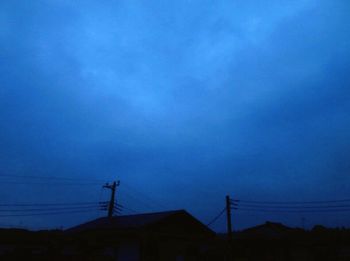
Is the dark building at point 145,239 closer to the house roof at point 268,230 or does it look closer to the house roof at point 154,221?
the house roof at point 154,221

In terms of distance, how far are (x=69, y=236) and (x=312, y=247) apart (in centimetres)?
2205

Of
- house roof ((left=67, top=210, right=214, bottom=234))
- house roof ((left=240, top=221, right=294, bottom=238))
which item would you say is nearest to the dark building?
house roof ((left=67, top=210, right=214, bottom=234))

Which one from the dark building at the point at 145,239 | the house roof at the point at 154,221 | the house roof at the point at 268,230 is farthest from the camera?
the house roof at the point at 268,230

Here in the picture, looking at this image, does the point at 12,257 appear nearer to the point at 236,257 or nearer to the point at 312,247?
the point at 236,257

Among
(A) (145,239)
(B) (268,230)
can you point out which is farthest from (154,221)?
(B) (268,230)

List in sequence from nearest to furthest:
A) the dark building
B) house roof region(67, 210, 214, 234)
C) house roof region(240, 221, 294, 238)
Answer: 1. the dark building
2. house roof region(67, 210, 214, 234)
3. house roof region(240, 221, 294, 238)

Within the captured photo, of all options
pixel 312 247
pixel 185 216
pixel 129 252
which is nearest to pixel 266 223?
pixel 312 247

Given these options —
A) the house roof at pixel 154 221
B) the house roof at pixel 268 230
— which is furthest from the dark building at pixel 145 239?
the house roof at pixel 268 230

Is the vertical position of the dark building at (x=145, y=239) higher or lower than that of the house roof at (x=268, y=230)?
lower

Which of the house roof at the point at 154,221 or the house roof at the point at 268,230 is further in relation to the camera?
the house roof at the point at 268,230

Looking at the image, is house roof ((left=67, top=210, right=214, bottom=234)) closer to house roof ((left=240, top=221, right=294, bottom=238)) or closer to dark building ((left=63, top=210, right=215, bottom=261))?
dark building ((left=63, top=210, right=215, bottom=261))

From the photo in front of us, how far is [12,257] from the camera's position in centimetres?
2089

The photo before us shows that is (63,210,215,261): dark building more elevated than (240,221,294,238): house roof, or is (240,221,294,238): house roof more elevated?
(240,221,294,238): house roof

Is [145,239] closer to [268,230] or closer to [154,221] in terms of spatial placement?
[154,221]
